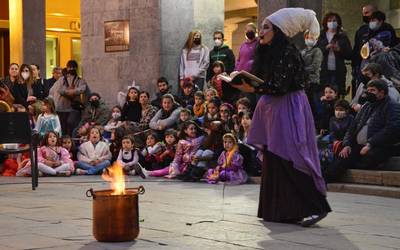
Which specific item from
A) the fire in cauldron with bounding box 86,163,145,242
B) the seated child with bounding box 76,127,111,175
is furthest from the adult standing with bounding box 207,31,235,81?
the fire in cauldron with bounding box 86,163,145,242

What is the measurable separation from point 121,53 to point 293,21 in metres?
9.84

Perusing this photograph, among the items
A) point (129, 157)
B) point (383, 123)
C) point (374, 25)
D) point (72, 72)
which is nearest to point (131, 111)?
point (129, 157)

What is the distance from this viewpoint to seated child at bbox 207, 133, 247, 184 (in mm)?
12289

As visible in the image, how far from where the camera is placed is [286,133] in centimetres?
792

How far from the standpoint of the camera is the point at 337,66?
1341cm

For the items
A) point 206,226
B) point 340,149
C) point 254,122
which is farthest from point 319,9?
point 206,226

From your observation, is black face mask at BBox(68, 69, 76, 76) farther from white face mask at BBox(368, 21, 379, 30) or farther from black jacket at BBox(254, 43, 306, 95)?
black jacket at BBox(254, 43, 306, 95)

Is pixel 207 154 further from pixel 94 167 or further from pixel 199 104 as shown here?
pixel 94 167

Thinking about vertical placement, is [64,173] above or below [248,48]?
below

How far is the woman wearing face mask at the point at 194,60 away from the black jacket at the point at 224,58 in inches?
5.2

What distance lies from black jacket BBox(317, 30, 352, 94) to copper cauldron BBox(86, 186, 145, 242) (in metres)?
7.28

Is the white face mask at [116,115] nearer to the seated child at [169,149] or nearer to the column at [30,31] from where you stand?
the seated child at [169,149]

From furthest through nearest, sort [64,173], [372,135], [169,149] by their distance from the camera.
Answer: [64,173], [169,149], [372,135]

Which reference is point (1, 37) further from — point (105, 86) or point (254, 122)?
point (254, 122)
